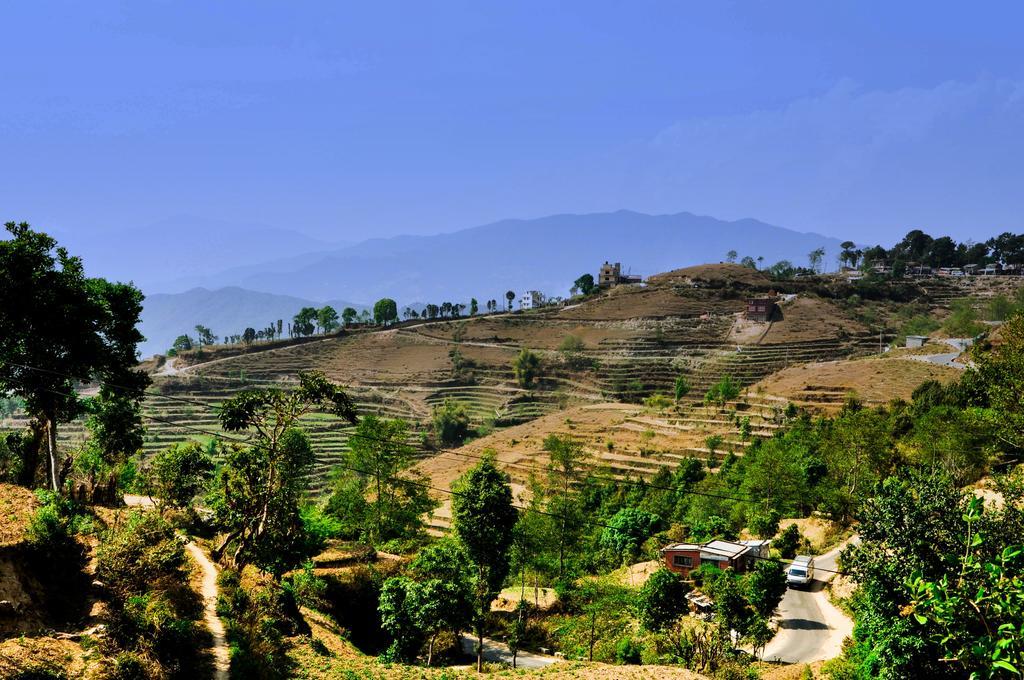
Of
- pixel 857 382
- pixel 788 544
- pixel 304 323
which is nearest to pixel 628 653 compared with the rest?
pixel 788 544

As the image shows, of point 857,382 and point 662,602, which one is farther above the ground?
point 857,382

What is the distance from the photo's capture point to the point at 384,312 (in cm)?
11500

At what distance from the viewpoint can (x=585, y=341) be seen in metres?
105

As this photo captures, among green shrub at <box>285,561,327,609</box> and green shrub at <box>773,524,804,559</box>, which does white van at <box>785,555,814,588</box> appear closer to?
green shrub at <box>773,524,804,559</box>

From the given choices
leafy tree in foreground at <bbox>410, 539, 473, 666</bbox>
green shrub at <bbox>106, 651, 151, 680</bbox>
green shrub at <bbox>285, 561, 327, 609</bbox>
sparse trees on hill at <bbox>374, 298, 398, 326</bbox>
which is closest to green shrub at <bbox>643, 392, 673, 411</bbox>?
leafy tree in foreground at <bbox>410, 539, 473, 666</bbox>

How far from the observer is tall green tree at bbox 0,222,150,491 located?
19.0 meters

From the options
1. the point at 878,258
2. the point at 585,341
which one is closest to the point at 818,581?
the point at 585,341

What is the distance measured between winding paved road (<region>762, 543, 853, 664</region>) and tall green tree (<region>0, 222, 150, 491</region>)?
21905 mm

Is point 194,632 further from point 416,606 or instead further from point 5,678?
point 416,606


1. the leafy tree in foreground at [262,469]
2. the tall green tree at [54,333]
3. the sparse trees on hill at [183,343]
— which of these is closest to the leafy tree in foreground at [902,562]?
the leafy tree in foreground at [262,469]

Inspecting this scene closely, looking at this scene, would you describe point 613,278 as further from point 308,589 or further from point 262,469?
point 262,469

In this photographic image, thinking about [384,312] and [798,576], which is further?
[384,312]

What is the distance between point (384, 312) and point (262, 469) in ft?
315

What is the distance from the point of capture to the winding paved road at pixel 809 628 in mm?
20828
